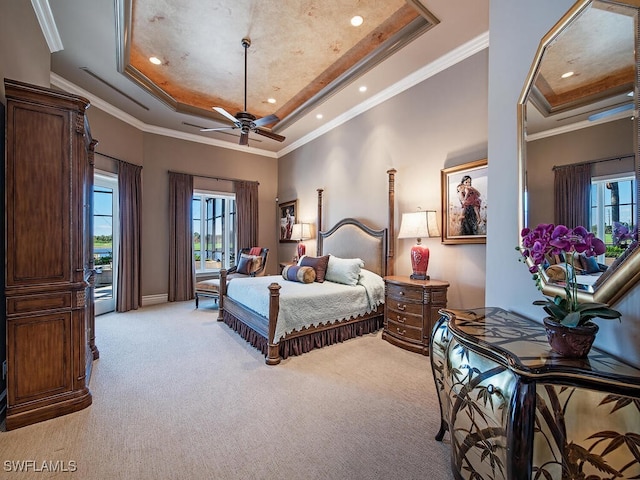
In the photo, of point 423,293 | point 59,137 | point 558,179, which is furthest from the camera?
point 423,293

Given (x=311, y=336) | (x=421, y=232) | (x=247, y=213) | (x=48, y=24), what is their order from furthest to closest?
(x=247, y=213), (x=421, y=232), (x=311, y=336), (x=48, y=24)

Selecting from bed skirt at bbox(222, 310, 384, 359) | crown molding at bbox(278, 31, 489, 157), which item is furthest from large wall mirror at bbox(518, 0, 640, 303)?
bed skirt at bbox(222, 310, 384, 359)

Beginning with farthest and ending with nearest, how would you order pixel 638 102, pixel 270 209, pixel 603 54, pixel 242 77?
pixel 270 209, pixel 242 77, pixel 603 54, pixel 638 102

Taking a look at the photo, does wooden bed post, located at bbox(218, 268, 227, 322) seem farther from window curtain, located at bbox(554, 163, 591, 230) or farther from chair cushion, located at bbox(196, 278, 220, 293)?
window curtain, located at bbox(554, 163, 591, 230)

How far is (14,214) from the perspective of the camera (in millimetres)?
1854

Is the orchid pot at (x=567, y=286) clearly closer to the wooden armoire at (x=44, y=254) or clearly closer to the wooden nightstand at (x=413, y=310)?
the wooden nightstand at (x=413, y=310)

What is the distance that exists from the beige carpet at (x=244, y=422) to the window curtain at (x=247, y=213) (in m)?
3.48

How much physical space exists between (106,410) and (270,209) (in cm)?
525

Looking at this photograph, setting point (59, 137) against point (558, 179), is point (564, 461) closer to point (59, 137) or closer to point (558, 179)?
point (558, 179)

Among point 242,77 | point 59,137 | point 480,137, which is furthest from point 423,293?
point 242,77

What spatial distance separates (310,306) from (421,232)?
1.58 meters

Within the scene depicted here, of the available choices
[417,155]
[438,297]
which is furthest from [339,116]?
[438,297]

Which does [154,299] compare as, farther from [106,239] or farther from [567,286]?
[567,286]

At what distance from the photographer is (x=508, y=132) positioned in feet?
5.63
